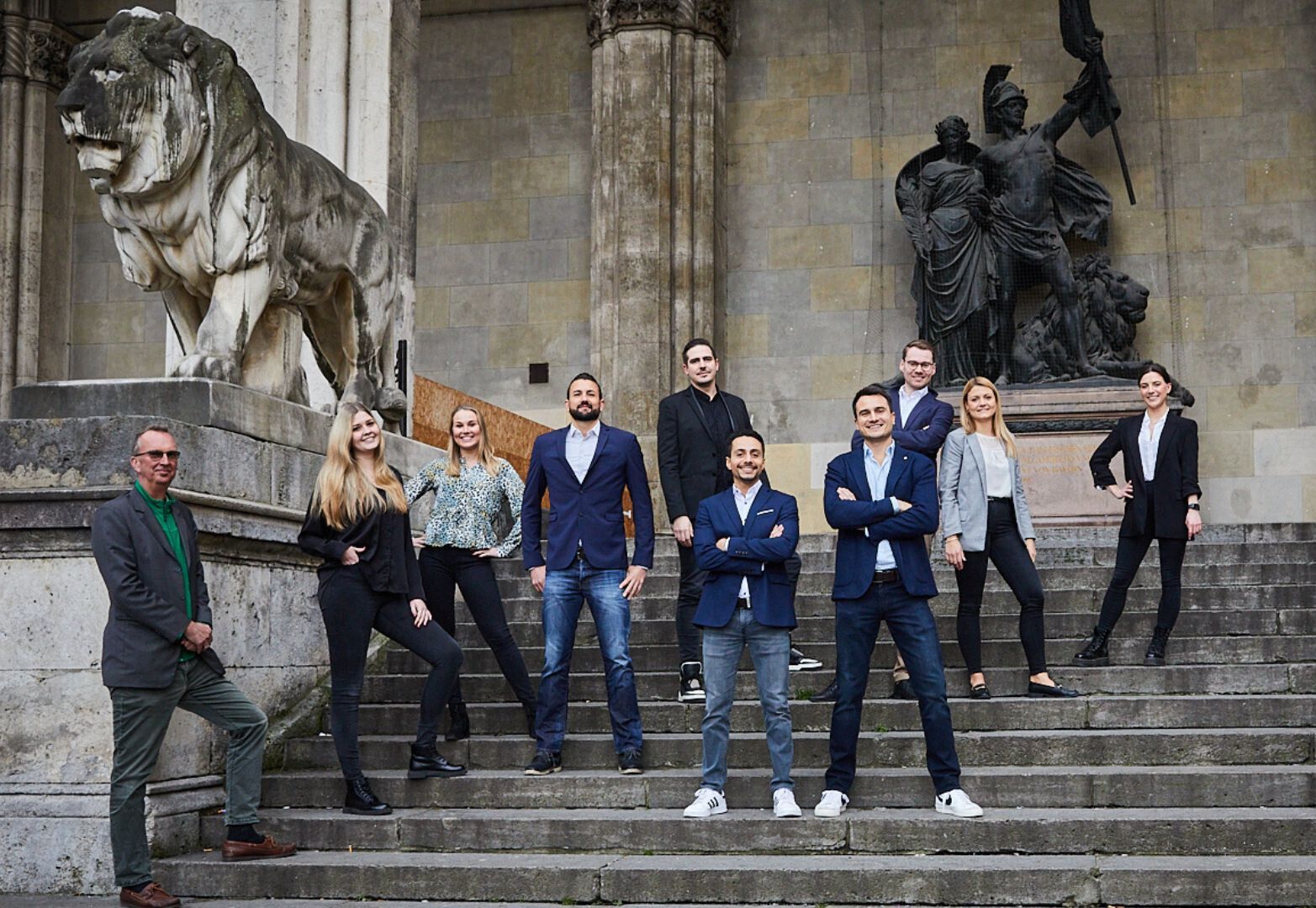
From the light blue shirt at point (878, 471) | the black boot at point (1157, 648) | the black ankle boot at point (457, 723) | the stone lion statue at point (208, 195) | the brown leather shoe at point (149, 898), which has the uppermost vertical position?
the stone lion statue at point (208, 195)

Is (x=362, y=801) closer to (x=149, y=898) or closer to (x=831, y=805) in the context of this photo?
(x=149, y=898)

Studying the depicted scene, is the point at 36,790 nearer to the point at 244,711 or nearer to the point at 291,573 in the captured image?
the point at 244,711

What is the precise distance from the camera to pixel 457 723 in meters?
8.20

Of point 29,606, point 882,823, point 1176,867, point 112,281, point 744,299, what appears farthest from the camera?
point 112,281

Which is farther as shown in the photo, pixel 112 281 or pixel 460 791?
pixel 112 281

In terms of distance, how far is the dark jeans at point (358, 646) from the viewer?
7453mm

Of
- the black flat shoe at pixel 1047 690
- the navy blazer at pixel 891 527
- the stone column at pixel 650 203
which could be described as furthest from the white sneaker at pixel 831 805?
the stone column at pixel 650 203

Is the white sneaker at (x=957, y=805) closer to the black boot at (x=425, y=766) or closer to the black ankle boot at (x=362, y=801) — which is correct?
the black boot at (x=425, y=766)

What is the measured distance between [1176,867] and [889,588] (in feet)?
5.51

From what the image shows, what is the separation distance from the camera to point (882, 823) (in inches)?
271

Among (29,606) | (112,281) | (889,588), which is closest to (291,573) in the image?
(29,606)

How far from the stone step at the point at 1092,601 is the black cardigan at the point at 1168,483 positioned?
31.1 inches

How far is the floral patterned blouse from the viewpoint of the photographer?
8.28m

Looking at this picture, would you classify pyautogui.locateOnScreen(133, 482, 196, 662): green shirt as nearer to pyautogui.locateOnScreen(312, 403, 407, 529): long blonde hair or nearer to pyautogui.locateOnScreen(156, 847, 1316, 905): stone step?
pyautogui.locateOnScreen(312, 403, 407, 529): long blonde hair
